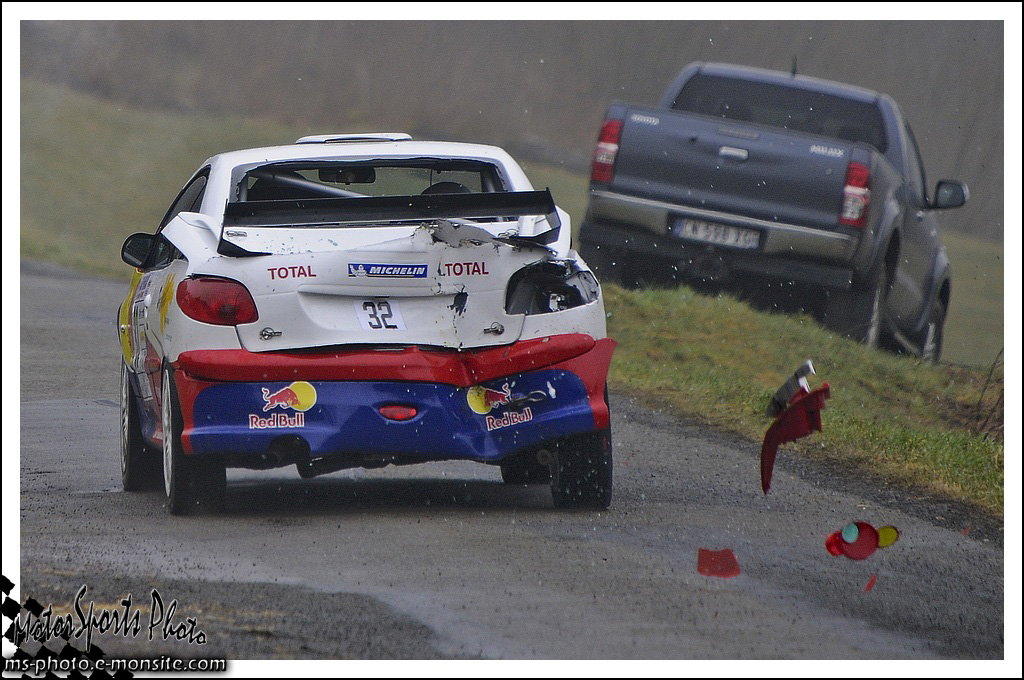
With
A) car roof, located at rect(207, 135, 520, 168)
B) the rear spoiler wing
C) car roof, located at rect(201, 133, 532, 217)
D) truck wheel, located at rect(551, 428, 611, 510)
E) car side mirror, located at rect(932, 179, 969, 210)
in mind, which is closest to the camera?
the rear spoiler wing

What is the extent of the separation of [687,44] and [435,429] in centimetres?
1825

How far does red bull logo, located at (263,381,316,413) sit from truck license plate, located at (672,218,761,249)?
246 inches

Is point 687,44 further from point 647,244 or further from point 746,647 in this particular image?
point 746,647

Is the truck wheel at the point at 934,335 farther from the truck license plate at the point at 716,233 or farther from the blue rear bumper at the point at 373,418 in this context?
the blue rear bumper at the point at 373,418

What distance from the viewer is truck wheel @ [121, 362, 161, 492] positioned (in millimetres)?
8203

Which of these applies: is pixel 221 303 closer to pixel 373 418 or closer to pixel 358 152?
pixel 373 418

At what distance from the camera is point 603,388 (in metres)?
7.22

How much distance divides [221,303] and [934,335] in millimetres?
9415

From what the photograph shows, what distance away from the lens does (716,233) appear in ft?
41.4

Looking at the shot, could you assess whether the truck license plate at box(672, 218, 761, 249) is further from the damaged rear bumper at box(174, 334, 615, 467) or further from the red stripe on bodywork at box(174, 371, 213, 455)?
the red stripe on bodywork at box(174, 371, 213, 455)

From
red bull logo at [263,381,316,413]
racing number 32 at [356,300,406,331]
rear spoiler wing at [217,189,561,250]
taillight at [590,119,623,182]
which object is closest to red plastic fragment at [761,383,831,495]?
rear spoiler wing at [217,189,561,250]

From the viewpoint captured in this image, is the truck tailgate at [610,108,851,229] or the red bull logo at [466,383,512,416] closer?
the red bull logo at [466,383,512,416]

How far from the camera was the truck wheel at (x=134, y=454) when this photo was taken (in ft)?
26.9

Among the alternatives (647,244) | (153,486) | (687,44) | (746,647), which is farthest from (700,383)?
(687,44)
